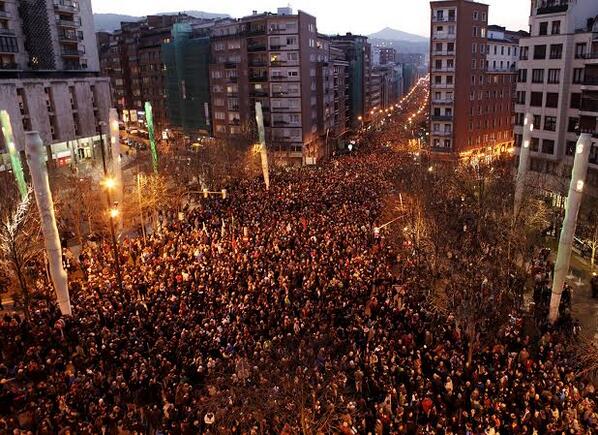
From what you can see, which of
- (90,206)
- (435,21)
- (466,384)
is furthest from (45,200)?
(435,21)

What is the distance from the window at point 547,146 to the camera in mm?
41562

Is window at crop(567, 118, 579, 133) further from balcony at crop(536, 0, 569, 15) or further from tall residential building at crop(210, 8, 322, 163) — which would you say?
tall residential building at crop(210, 8, 322, 163)

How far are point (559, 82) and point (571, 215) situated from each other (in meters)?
23.8

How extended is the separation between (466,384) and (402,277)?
385 inches

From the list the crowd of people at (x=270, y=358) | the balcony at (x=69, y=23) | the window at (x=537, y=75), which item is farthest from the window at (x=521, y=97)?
the balcony at (x=69, y=23)

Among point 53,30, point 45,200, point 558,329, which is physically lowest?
point 558,329

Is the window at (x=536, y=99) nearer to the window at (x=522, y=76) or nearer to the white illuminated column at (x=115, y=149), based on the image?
the window at (x=522, y=76)

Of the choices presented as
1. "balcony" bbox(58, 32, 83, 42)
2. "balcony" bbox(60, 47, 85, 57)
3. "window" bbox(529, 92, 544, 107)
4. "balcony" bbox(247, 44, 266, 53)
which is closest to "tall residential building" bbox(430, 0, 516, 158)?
"window" bbox(529, 92, 544, 107)

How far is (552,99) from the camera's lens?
135 feet

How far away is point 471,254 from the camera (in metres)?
23.8

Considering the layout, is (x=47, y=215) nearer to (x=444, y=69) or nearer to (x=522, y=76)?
(x=522, y=76)

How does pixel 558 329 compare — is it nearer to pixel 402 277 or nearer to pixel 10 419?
pixel 402 277

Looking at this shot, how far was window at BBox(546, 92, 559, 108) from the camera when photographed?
40.6 meters

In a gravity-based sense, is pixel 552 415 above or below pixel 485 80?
below
